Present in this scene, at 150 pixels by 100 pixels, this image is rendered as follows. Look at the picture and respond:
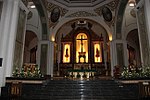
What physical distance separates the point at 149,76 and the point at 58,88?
4278 mm

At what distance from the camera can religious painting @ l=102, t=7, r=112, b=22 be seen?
13.4 meters

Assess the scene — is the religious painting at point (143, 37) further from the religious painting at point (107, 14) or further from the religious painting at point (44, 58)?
the religious painting at point (44, 58)

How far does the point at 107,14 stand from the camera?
44.8 feet

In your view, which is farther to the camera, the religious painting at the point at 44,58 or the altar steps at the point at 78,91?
the religious painting at the point at 44,58

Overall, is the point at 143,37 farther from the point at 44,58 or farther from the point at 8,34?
the point at 44,58

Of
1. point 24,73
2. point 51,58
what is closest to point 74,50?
point 51,58

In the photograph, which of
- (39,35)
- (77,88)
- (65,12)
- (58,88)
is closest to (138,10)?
(77,88)

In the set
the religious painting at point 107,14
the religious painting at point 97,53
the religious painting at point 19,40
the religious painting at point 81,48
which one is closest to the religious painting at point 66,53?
the religious painting at point 81,48

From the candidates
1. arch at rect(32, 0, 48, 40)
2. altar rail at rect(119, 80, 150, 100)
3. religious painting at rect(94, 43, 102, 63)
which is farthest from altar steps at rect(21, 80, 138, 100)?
religious painting at rect(94, 43, 102, 63)

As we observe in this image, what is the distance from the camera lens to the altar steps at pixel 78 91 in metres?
6.36

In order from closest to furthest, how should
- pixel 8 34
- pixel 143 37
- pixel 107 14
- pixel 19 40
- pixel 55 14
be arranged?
pixel 8 34
pixel 143 37
pixel 19 40
pixel 107 14
pixel 55 14

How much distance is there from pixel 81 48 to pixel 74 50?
0.98 metres

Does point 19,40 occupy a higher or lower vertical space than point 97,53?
lower

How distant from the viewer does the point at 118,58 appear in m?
13.1
